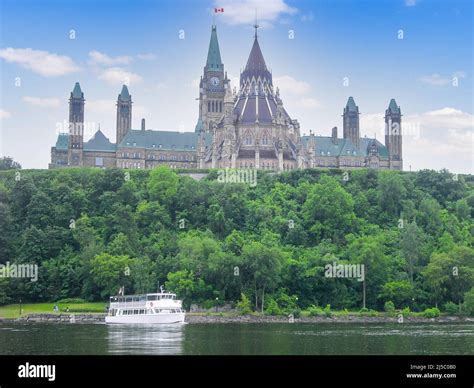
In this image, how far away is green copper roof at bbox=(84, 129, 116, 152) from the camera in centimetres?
14025

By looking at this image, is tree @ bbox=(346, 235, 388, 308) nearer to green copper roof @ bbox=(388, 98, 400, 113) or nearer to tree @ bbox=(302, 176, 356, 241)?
tree @ bbox=(302, 176, 356, 241)

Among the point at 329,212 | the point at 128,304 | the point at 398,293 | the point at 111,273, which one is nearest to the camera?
the point at 128,304

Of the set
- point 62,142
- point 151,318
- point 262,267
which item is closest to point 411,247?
point 262,267

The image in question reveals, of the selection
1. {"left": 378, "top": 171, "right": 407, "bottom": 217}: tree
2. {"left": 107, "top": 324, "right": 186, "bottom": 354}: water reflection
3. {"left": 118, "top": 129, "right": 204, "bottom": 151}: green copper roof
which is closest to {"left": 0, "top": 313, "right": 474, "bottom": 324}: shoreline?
{"left": 107, "top": 324, "right": 186, "bottom": 354}: water reflection

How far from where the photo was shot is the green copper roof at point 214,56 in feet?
528

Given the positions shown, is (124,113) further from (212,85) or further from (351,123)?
(351,123)

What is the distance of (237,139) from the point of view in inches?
4766

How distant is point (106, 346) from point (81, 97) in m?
105

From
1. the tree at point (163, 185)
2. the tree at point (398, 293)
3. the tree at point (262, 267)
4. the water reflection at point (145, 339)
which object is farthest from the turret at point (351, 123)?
the water reflection at point (145, 339)

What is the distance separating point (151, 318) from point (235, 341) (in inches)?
917

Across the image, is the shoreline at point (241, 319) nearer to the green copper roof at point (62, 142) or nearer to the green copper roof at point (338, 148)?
the green copper roof at point (338, 148)

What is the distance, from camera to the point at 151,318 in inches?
2660

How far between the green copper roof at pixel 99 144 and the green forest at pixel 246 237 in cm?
3090
